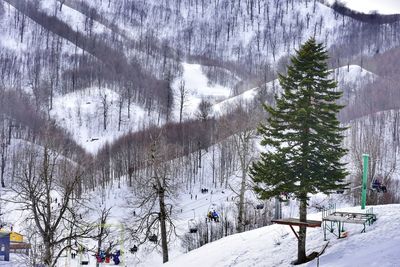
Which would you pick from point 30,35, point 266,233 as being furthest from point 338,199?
point 30,35

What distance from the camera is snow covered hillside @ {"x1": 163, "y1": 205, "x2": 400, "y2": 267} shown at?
20172 millimetres

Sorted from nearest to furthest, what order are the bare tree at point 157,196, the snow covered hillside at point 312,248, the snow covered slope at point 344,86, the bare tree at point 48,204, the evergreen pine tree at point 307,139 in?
the snow covered hillside at point 312,248
the bare tree at point 48,204
the evergreen pine tree at point 307,139
the bare tree at point 157,196
the snow covered slope at point 344,86

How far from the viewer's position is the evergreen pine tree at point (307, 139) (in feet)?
72.4

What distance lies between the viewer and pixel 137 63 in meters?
175

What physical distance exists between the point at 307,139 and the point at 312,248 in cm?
549

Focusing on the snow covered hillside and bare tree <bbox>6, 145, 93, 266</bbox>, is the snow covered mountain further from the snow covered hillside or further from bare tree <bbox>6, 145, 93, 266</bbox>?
bare tree <bbox>6, 145, 93, 266</bbox>

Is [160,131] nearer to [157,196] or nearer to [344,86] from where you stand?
[157,196]

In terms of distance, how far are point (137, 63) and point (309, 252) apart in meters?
158

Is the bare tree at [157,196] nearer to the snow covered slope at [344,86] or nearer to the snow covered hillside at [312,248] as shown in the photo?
the snow covered hillside at [312,248]

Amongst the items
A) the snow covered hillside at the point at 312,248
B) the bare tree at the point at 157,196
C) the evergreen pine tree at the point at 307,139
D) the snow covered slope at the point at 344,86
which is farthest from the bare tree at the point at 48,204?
the snow covered slope at the point at 344,86

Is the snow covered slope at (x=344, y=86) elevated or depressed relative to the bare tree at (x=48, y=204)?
elevated

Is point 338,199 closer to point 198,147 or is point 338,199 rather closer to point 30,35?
point 198,147

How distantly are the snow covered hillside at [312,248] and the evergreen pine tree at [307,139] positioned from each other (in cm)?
163

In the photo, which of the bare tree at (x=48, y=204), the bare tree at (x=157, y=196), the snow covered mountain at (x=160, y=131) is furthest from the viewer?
the bare tree at (x=157, y=196)
